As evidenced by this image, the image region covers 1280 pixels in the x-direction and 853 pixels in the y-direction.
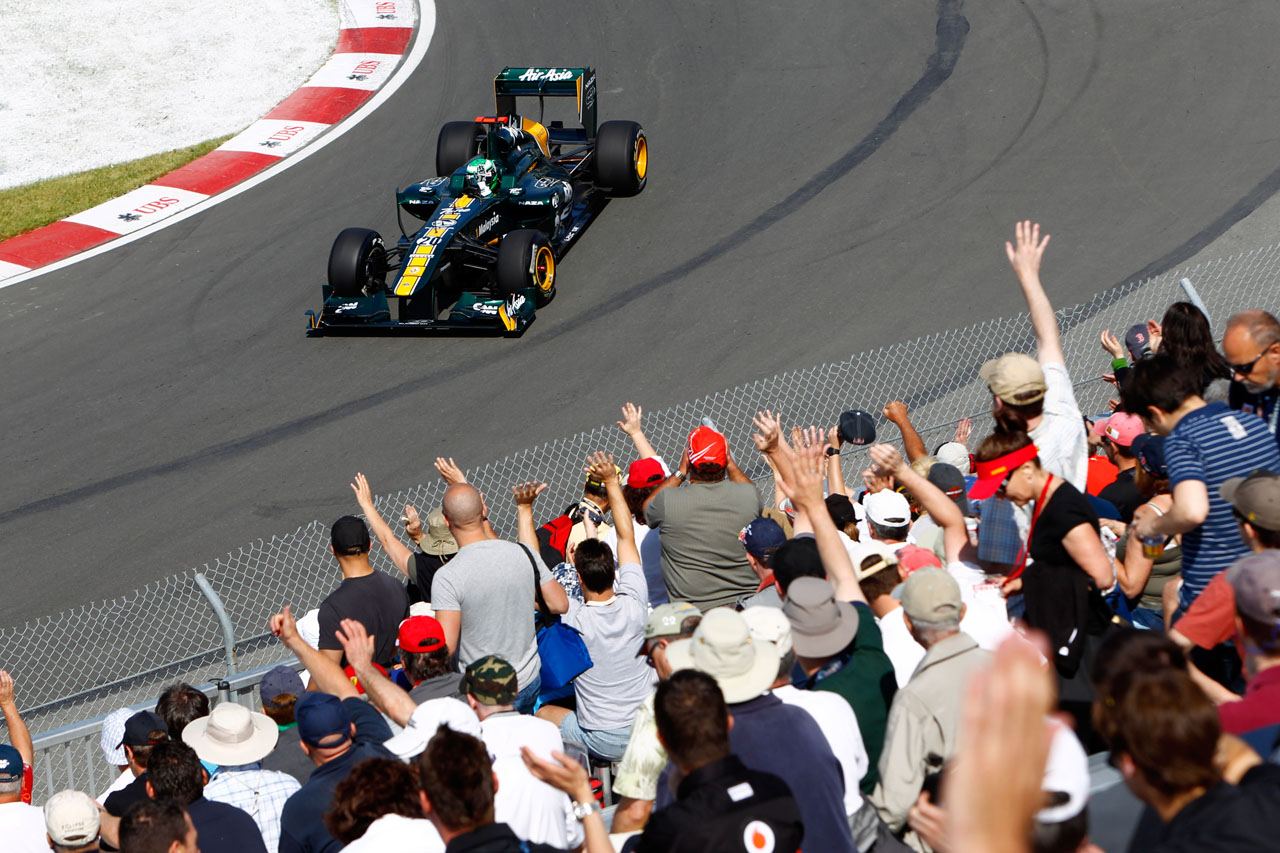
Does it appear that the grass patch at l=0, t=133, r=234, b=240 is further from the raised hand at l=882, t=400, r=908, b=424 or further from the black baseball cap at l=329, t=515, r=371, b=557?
the raised hand at l=882, t=400, r=908, b=424

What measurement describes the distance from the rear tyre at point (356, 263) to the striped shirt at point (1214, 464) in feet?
29.1

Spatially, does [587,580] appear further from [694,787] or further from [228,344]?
[228,344]

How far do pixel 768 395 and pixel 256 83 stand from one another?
1171 centimetres

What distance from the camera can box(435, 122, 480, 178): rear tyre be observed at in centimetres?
1412

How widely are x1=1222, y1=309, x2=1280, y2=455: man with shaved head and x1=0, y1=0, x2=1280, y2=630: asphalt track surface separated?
6021mm

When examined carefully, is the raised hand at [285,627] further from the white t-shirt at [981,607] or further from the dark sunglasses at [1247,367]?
the dark sunglasses at [1247,367]

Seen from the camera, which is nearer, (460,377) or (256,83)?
(460,377)

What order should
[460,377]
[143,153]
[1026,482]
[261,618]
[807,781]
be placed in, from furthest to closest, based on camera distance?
[143,153] → [460,377] → [261,618] → [1026,482] → [807,781]

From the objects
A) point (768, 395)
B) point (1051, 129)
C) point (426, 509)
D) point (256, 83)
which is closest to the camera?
point (426, 509)

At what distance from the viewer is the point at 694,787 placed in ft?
10.7

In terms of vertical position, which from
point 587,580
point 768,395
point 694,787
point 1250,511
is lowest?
point 768,395

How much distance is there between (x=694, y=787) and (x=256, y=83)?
58.4 ft

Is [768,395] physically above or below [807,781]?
below

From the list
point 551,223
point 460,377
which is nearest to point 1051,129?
point 551,223
